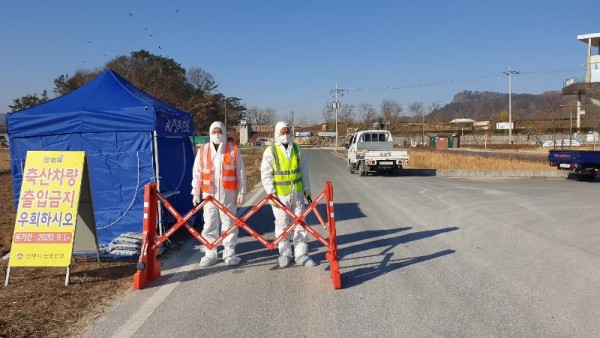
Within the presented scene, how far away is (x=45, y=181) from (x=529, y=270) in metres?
6.20

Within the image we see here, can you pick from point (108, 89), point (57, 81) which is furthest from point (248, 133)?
point (108, 89)

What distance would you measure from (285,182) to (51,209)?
9.62ft

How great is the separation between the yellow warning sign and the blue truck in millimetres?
19087

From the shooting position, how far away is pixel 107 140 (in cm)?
758

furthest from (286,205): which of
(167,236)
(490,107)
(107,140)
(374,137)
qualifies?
(490,107)

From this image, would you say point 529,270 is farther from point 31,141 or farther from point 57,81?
point 57,81

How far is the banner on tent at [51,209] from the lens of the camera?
→ 18.4ft

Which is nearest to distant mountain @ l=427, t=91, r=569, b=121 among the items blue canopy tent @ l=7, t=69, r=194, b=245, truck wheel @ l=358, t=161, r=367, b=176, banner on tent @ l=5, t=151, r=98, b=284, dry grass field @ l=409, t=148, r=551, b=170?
dry grass field @ l=409, t=148, r=551, b=170

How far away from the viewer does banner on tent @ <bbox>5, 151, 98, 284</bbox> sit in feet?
18.4

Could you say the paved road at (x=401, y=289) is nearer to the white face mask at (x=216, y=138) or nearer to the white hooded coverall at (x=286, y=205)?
the white hooded coverall at (x=286, y=205)

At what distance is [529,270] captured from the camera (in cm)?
600

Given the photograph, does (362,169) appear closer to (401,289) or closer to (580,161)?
(580,161)

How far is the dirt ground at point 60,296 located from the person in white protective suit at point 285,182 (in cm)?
203

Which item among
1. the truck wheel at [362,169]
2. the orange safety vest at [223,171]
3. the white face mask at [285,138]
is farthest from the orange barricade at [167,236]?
the truck wheel at [362,169]
